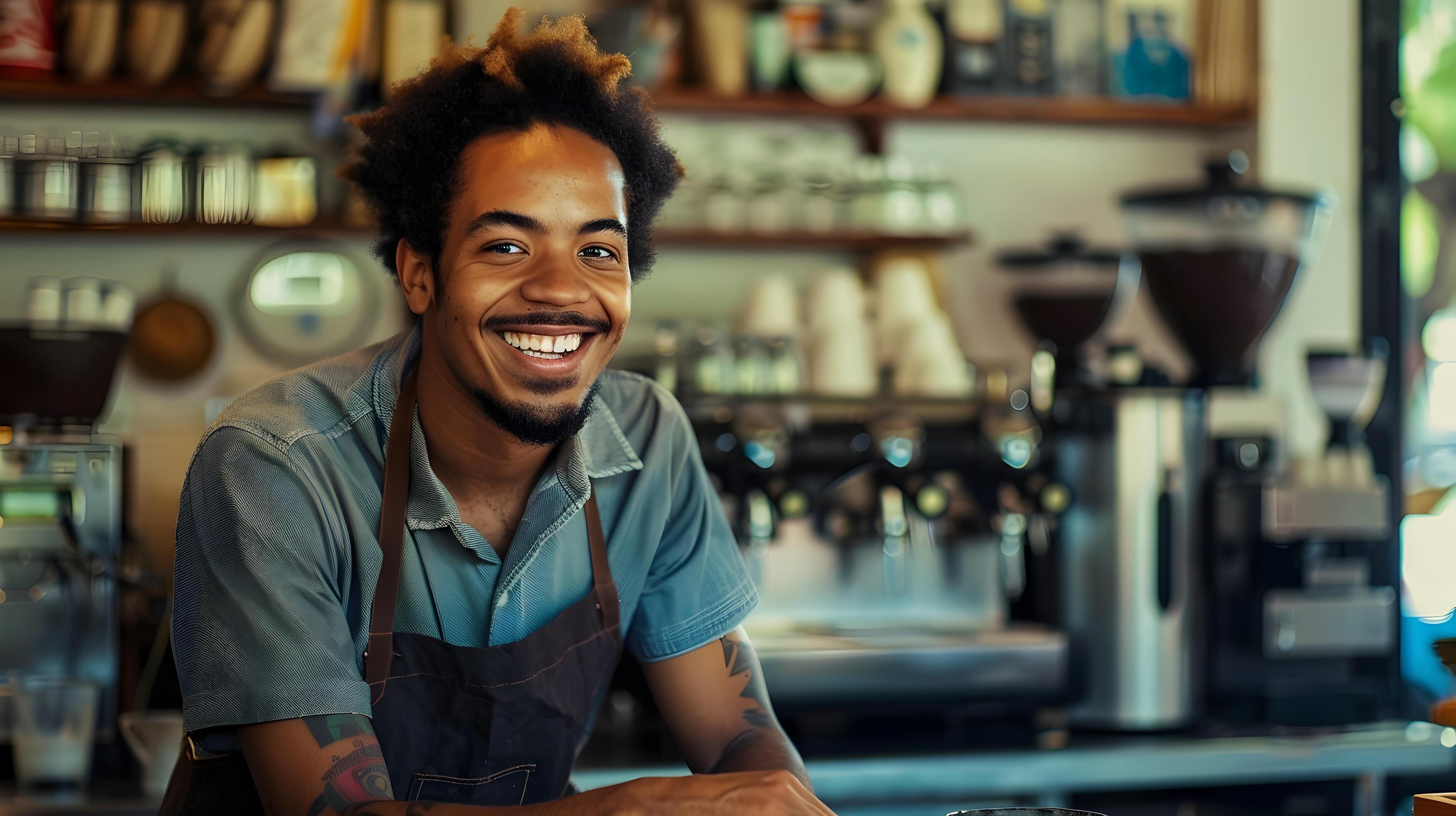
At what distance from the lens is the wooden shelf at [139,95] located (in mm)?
3045

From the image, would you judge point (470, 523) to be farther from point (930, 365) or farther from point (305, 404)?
point (930, 365)

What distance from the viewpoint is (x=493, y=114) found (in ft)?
4.83

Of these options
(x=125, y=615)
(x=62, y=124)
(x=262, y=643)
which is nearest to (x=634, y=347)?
(x=125, y=615)

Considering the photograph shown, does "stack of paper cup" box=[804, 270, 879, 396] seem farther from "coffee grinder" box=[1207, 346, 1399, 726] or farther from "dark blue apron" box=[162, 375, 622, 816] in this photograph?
"dark blue apron" box=[162, 375, 622, 816]

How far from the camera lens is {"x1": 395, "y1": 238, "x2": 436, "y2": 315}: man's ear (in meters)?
1.52

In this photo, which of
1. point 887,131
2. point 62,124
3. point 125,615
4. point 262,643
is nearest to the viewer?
point 262,643

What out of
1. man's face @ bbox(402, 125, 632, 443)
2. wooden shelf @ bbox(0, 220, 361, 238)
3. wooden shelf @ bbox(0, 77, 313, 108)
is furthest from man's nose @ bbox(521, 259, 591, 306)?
wooden shelf @ bbox(0, 77, 313, 108)

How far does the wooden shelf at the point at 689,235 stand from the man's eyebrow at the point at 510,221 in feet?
5.75

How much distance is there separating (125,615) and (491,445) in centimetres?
141

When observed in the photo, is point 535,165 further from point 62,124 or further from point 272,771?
point 62,124

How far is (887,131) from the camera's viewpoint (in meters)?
3.49

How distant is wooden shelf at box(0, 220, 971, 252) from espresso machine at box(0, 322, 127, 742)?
1.82 ft

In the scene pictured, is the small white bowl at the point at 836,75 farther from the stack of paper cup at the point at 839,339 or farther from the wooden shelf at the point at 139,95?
the wooden shelf at the point at 139,95

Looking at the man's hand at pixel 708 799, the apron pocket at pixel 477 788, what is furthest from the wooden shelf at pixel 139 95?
the man's hand at pixel 708 799
